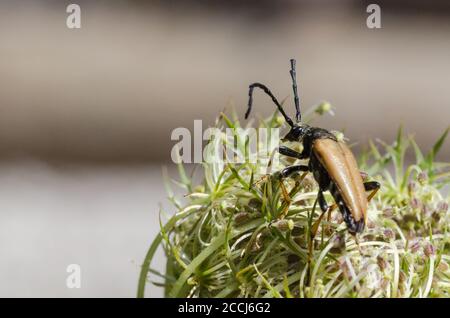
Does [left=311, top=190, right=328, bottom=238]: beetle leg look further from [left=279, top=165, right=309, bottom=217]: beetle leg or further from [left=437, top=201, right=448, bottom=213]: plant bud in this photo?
[left=437, top=201, right=448, bottom=213]: plant bud

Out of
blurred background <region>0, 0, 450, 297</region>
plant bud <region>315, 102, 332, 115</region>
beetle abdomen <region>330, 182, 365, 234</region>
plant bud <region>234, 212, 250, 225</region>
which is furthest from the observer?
blurred background <region>0, 0, 450, 297</region>

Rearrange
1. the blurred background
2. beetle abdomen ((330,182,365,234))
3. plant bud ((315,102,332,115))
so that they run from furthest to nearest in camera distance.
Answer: the blurred background < plant bud ((315,102,332,115)) < beetle abdomen ((330,182,365,234))

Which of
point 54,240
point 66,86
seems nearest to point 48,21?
point 66,86

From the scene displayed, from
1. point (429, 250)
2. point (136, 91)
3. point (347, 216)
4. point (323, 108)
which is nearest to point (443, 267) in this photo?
point (429, 250)

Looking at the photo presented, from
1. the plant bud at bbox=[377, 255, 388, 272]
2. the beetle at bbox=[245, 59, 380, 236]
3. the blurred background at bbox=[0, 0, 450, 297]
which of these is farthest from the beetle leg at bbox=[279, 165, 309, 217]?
the blurred background at bbox=[0, 0, 450, 297]

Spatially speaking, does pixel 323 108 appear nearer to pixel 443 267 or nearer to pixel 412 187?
pixel 412 187
